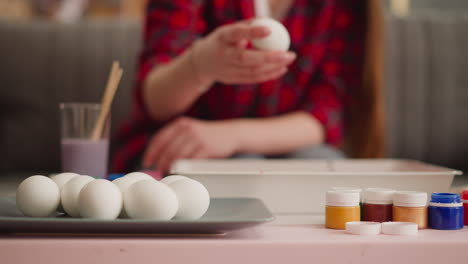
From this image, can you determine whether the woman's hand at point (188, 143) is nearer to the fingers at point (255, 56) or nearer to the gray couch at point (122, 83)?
the fingers at point (255, 56)

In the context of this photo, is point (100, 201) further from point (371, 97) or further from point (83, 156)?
point (371, 97)

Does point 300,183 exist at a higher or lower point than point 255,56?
lower

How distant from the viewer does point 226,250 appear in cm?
42

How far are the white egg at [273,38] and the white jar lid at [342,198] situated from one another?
9.5 inches

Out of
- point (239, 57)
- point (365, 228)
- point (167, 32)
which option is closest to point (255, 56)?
point (239, 57)

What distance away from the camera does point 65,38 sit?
1.79m

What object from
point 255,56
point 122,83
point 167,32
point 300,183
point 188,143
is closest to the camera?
point 300,183

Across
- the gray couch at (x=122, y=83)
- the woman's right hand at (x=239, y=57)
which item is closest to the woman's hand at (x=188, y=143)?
the woman's right hand at (x=239, y=57)

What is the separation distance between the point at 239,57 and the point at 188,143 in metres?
0.35

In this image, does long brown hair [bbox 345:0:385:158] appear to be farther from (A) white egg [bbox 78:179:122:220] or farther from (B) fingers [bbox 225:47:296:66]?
(A) white egg [bbox 78:179:122:220]

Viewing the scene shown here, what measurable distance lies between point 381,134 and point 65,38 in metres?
1.09

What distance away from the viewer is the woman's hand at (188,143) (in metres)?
1.03

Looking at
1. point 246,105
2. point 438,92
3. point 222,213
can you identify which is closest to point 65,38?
point 246,105

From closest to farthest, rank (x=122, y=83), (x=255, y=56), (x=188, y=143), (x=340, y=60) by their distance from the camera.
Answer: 1. (x=255, y=56)
2. (x=188, y=143)
3. (x=340, y=60)
4. (x=122, y=83)
